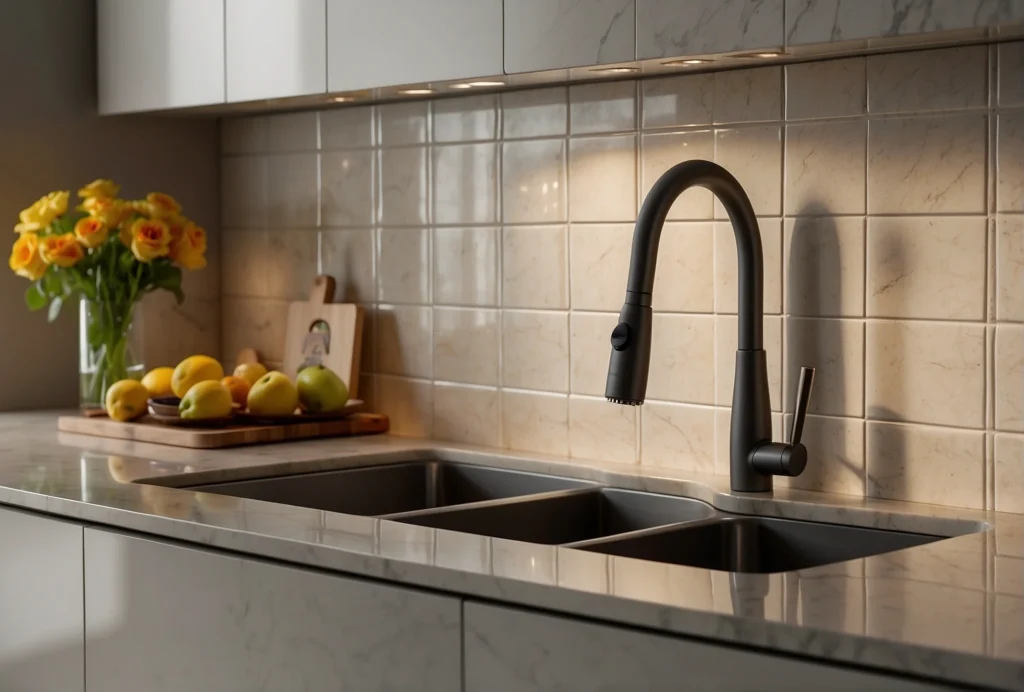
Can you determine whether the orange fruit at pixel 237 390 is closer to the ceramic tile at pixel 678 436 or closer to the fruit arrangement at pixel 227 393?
the fruit arrangement at pixel 227 393

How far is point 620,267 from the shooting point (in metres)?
2.02

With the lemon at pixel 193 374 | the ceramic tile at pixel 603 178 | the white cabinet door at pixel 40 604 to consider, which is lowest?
the white cabinet door at pixel 40 604

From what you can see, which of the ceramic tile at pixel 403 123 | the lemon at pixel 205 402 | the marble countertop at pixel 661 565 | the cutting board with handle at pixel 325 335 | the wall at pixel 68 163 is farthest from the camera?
the wall at pixel 68 163

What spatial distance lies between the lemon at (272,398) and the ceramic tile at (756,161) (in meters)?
0.80

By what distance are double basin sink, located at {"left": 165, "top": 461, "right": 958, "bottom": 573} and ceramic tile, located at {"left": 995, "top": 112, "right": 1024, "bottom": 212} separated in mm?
401

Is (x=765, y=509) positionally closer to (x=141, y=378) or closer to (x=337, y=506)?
(x=337, y=506)

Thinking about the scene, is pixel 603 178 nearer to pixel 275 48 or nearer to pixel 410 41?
pixel 410 41

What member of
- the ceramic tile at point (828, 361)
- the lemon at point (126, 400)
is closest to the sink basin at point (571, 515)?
the ceramic tile at point (828, 361)

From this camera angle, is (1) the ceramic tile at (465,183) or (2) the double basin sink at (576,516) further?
(1) the ceramic tile at (465,183)

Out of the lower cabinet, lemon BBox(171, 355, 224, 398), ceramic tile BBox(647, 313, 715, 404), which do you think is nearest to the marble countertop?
the lower cabinet

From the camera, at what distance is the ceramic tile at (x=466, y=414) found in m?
2.23

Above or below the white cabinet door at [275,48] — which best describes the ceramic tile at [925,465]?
below

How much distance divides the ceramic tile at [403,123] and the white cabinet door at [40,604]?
0.90 metres

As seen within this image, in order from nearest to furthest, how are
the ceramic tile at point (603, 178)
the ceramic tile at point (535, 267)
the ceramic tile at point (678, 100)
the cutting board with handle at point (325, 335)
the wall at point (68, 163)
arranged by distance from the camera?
the ceramic tile at point (678, 100) → the ceramic tile at point (603, 178) → the ceramic tile at point (535, 267) → the cutting board with handle at point (325, 335) → the wall at point (68, 163)
